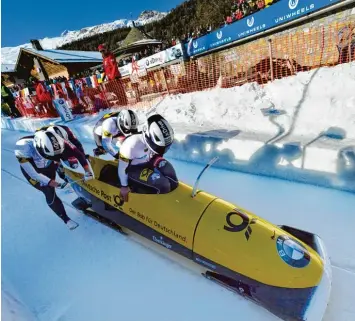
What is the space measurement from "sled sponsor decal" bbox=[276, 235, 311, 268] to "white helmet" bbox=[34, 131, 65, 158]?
8.24ft

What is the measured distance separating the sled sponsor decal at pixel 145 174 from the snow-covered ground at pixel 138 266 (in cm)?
85

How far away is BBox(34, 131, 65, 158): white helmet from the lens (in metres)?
3.19

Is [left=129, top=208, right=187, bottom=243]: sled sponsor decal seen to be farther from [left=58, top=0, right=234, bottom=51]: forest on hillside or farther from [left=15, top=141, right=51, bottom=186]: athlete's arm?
[left=58, top=0, right=234, bottom=51]: forest on hillside

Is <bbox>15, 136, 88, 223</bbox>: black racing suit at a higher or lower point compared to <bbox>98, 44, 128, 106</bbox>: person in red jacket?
lower

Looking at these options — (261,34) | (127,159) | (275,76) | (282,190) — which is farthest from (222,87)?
(127,159)

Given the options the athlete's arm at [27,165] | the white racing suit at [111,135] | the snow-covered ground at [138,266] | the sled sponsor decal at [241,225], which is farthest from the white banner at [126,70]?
the sled sponsor decal at [241,225]

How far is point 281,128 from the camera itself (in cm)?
480

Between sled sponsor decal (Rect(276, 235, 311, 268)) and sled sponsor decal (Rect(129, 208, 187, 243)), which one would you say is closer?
sled sponsor decal (Rect(276, 235, 311, 268))

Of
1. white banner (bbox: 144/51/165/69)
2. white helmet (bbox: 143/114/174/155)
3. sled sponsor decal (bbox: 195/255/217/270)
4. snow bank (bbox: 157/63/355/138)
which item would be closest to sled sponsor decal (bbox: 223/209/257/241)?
sled sponsor decal (bbox: 195/255/217/270)

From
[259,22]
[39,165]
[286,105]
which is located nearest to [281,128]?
[286,105]

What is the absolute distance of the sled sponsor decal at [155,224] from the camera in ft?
8.44

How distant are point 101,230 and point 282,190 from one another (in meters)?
2.50

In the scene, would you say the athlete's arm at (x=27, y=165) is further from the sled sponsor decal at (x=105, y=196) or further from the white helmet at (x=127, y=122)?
the white helmet at (x=127, y=122)

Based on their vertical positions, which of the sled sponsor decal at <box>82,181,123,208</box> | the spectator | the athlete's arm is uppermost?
the spectator
